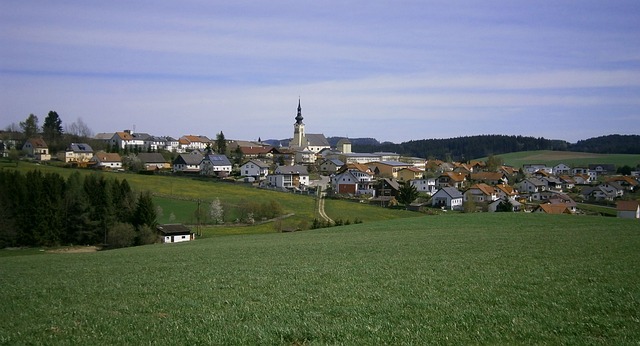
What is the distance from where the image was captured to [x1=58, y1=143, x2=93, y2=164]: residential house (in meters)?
122

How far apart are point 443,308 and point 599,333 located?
3.36 metres

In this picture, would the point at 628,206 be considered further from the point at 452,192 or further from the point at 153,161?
the point at 153,161

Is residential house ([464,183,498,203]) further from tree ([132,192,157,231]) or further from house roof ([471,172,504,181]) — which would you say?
tree ([132,192,157,231])

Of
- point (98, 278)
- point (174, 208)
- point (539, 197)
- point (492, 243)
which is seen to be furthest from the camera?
point (539, 197)

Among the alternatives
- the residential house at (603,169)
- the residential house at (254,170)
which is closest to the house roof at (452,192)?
the residential house at (254,170)

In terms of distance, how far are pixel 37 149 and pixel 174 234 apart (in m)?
86.5

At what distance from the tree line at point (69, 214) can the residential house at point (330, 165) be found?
3654 inches

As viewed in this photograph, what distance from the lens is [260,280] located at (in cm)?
1706

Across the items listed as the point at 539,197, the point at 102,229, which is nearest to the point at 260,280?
the point at 102,229

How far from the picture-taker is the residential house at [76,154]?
122 m

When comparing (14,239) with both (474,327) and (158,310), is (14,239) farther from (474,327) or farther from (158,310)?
(474,327)

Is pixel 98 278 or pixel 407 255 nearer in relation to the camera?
pixel 98 278

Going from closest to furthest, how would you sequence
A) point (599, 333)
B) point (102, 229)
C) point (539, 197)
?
point (599, 333), point (102, 229), point (539, 197)

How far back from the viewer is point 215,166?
120m
